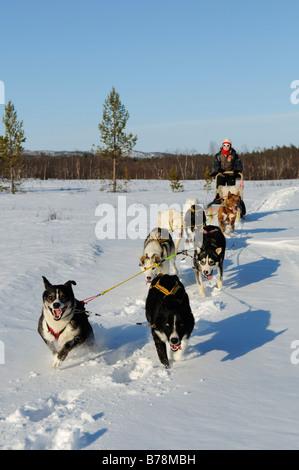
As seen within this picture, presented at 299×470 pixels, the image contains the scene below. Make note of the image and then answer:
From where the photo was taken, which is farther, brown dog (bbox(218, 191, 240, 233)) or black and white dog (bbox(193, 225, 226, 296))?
brown dog (bbox(218, 191, 240, 233))

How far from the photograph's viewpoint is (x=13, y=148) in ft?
100

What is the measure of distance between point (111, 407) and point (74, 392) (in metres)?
0.43

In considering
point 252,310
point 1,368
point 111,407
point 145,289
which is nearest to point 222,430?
point 111,407

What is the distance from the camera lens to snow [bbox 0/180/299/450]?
2.44 metres

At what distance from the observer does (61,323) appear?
3.70m

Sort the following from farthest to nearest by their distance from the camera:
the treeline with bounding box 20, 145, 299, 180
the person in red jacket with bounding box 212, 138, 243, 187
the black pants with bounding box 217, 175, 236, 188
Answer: the treeline with bounding box 20, 145, 299, 180 < the black pants with bounding box 217, 175, 236, 188 < the person in red jacket with bounding box 212, 138, 243, 187

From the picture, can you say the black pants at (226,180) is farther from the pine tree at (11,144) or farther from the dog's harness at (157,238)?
the pine tree at (11,144)

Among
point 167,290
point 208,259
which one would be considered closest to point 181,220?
point 208,259

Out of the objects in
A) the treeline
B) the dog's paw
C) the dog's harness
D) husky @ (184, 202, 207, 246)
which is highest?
the treeline

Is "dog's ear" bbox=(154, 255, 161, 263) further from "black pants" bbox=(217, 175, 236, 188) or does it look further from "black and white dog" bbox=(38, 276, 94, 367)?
"black pants" bbox=(217, 175, 236, 188)

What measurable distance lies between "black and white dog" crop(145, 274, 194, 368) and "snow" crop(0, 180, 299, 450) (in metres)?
0.16

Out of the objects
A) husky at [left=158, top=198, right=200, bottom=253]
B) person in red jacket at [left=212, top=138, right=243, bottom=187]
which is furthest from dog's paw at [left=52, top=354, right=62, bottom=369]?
person in red jacket at [left=212, top=138, right=243, bottom=187]

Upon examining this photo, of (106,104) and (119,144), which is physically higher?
(106,104)
